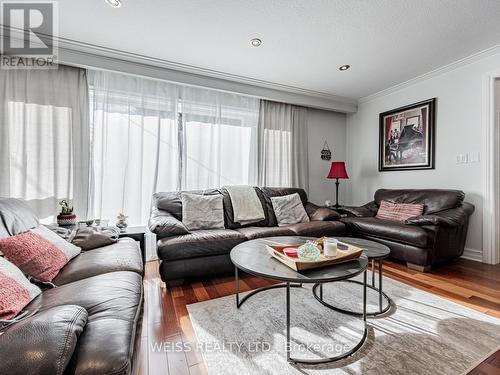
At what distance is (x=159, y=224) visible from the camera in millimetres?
2312

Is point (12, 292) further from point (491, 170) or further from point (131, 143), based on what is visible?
point (491, 170)

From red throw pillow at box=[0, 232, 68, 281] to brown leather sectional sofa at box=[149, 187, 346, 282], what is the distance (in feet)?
2.72

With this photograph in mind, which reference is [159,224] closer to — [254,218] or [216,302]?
[216,302]

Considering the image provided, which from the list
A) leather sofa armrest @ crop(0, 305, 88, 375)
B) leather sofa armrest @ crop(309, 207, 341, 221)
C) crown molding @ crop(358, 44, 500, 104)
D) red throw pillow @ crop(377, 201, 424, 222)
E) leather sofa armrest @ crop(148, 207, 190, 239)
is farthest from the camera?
leather sofa armrest @ crop(309, 207, 341, 221)

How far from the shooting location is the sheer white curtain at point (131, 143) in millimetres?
2838

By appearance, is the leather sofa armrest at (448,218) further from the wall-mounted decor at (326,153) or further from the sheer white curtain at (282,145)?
the wall-mounted decor at (326,153)

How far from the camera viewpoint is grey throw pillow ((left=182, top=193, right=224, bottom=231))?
8.98 feet

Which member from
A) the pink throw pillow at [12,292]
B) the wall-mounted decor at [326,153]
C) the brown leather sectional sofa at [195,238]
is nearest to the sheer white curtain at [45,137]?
the brown leather sectional sofa at [195,238]

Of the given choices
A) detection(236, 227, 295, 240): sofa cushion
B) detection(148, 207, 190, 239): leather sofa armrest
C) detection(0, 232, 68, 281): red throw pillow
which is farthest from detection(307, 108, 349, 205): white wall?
detection(0, 232, 68, 281): red throw pillow

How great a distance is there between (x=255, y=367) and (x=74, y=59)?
332 centimetres

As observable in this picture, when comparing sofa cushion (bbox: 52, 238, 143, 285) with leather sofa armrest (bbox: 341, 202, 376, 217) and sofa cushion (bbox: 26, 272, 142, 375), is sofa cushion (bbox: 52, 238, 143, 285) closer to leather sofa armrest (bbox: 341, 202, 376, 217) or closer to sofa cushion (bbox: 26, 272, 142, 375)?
sofa cushion (bbox: 26, 272, 142, 375)

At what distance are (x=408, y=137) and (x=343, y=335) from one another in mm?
3226

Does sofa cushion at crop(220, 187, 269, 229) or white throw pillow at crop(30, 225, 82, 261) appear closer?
white throw pillow at crop(30, 225, 82, 261)

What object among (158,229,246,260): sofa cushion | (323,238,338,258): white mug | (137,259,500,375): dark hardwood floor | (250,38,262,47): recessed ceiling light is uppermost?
(250,38,262,47): recessed ceiling light
